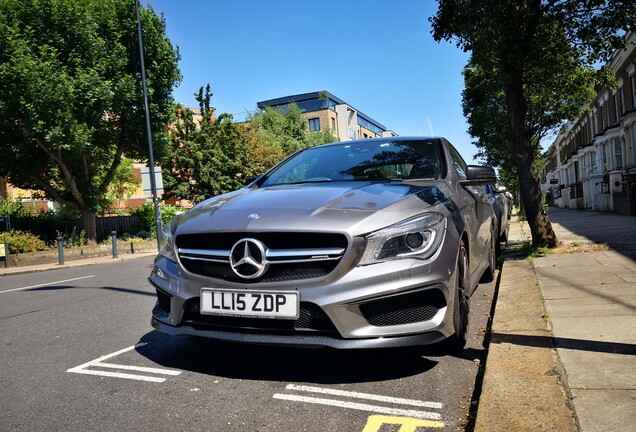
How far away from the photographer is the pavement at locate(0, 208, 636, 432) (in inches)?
88.0

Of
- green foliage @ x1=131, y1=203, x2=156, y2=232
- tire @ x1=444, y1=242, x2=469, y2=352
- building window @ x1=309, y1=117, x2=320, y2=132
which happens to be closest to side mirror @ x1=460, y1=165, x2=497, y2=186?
tire @ x1=444, y1=242, x2=469, y2=352

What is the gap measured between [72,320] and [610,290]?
5650mm

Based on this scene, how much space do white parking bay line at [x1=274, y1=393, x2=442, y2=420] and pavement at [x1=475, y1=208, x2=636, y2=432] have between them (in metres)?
0.27

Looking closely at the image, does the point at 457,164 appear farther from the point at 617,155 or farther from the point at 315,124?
the point at 315,124

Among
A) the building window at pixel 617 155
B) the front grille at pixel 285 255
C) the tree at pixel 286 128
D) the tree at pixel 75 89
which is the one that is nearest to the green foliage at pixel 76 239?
the tree at pixel 75 89

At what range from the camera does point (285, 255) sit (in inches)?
110

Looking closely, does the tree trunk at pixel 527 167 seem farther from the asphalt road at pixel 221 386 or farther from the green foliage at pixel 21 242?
the green foliage at pixel 21 242

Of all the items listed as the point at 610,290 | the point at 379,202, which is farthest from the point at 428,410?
the point at 610,290

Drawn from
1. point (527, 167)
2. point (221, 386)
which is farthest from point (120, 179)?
point (221, 386)

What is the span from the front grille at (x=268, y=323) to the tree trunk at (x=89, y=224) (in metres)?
22.4

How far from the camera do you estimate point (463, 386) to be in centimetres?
286

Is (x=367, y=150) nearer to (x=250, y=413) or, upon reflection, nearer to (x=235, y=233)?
(x=235, y=233)

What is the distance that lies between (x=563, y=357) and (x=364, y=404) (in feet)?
4.24

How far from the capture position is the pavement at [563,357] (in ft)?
7.33
